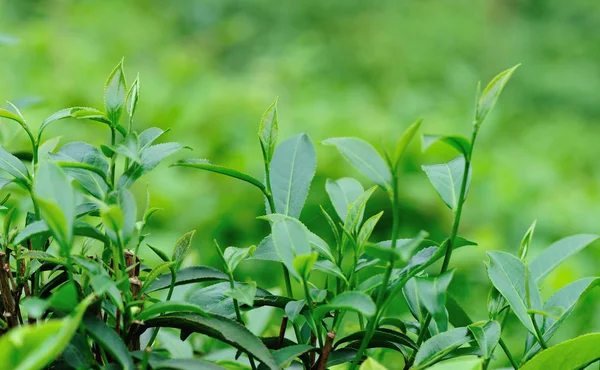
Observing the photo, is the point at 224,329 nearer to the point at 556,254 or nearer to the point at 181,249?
the point at 181,249

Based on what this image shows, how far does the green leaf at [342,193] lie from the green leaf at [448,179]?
61 mm

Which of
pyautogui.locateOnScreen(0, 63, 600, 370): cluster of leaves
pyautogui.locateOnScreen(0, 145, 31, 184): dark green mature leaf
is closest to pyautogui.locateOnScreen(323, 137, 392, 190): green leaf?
pyautogui.locateOnScreen(0, 63, 600, 370): cluster of leaves

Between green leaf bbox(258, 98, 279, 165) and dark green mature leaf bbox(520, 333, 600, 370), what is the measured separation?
222mm

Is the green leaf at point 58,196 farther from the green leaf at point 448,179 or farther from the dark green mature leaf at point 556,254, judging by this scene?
the dark green mature leaf at point 556,254

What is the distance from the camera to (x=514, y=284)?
18.9 inches

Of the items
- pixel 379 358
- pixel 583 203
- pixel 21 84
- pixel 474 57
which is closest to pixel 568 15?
pixel 474 57

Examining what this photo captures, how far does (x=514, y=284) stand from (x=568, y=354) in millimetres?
56

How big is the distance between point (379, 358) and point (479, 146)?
2.55 m

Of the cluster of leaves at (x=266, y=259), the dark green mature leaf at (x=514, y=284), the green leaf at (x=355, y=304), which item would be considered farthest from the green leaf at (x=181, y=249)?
the dark green mature leaf at (x=514, y=284)

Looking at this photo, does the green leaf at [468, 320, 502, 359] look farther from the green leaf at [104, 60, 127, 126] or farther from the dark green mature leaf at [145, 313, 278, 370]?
the green leaf at [104, 60, 127, 126]

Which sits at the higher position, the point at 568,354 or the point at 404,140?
the point at 404,140

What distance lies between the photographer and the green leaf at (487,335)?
431mm

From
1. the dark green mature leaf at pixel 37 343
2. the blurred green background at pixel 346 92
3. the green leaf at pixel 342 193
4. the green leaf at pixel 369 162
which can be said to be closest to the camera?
the dark green mature leaf at pixel 37 343

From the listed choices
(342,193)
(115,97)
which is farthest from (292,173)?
(115,97)
